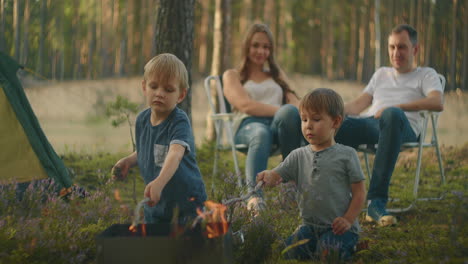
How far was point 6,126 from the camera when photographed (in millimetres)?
3811

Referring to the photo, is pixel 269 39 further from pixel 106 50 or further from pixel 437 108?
pixel 106 50

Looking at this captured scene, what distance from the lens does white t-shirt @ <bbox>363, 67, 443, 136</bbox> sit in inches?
156

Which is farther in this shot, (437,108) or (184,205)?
(437,108)

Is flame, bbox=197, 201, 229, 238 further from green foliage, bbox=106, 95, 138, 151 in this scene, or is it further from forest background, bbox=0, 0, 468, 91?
forest background, bbox=0, 0, 468, 91

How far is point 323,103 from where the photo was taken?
2.33m

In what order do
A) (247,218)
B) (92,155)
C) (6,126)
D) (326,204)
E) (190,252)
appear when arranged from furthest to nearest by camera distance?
(92,155), (6,126), (247,218), (326,204), (190,252)

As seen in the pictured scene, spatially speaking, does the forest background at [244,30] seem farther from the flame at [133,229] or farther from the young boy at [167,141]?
the flame at [133,229]

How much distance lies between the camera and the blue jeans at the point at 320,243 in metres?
2.32

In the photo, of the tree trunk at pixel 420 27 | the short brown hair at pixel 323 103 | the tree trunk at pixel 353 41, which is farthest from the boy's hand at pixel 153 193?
the tree trunk at pixel 353 41

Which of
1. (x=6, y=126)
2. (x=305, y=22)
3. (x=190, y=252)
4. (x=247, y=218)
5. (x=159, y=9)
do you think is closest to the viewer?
(x=190, y=252)

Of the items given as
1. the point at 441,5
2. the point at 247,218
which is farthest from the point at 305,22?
the point at 247,218

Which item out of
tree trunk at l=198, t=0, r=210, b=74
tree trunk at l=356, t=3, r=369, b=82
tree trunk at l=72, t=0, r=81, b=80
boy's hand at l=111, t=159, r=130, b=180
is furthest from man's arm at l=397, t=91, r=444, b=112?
tree trunk at l=356, t=3, r=369, b=82

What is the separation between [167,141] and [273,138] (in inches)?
58.3

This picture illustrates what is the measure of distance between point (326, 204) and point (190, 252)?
835 mm
